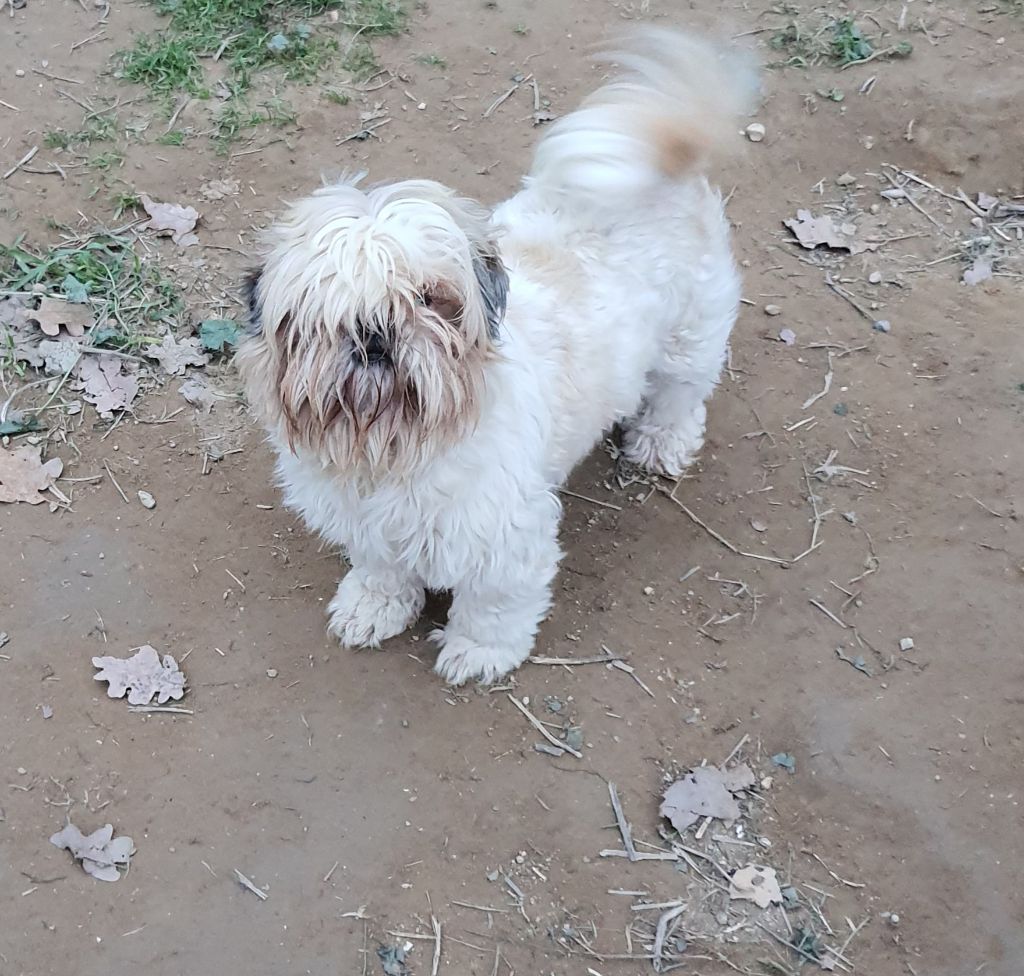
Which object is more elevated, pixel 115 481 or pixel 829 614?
pixel 115 481

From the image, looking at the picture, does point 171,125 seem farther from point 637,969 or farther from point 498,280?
point 637,969

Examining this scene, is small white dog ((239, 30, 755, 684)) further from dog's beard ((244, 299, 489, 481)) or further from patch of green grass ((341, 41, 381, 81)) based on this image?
patch of green grass ((341, 41, 381, 81))

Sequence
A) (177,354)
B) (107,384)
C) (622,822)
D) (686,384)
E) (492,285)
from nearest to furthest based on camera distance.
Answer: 1. (492,285)
2. (622,822)
3. (686,384)
4. (107,384)
5. (177,354)

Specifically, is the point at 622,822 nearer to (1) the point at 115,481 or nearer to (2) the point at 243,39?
(1) the point at 115,481

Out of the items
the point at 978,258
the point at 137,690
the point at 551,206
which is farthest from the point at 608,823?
the point at 978,258

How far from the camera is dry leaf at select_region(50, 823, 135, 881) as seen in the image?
3.47 m

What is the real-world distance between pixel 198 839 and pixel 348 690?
2.62 feet

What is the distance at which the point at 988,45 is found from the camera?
6281 mm

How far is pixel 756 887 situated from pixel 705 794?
376mm

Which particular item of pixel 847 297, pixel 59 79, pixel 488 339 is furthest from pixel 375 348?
pixel 59 79

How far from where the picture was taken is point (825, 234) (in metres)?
5.58

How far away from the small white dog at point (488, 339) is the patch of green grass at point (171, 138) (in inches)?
114

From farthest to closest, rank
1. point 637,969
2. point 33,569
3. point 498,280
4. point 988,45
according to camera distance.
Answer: point 988,45 < point 33,569 < point 637,969 < point 498,280

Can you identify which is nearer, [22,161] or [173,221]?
[173,221]
